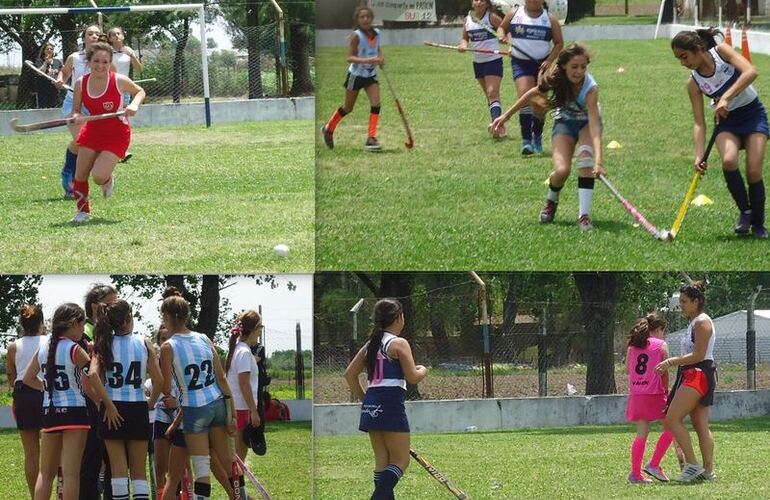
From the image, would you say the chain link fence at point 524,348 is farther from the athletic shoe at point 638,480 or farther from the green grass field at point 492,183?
the athletic shoe at point 638,480

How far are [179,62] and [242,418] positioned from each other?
7285 millimetres

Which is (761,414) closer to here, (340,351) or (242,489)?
(340,351)

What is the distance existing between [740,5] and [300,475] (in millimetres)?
3623

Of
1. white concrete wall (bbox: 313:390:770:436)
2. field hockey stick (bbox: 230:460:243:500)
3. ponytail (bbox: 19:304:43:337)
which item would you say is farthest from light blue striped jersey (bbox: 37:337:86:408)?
white concrete wall (bbox: 313:390:770:436)

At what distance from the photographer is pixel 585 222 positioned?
7410 mm

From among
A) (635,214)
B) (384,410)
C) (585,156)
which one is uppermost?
(585,156)

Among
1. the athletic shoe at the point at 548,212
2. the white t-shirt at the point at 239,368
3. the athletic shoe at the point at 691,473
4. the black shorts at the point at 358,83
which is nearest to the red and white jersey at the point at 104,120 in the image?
the black shorts at the point at 358,83

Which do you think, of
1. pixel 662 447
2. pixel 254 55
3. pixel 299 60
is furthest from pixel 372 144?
pixel 254 55

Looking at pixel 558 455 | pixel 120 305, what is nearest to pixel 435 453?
pixel 558 455

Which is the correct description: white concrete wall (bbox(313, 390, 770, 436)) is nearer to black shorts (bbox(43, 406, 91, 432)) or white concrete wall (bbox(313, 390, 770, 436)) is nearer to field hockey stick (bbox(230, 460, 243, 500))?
field hockey stick (bbox(230, 460, 243, 500))

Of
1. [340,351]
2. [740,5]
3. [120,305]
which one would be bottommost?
[340,351]

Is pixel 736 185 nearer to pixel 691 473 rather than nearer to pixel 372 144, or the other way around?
pixel 691 473

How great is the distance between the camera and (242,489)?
21.1 feet

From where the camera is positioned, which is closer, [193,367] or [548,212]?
[193,367]
